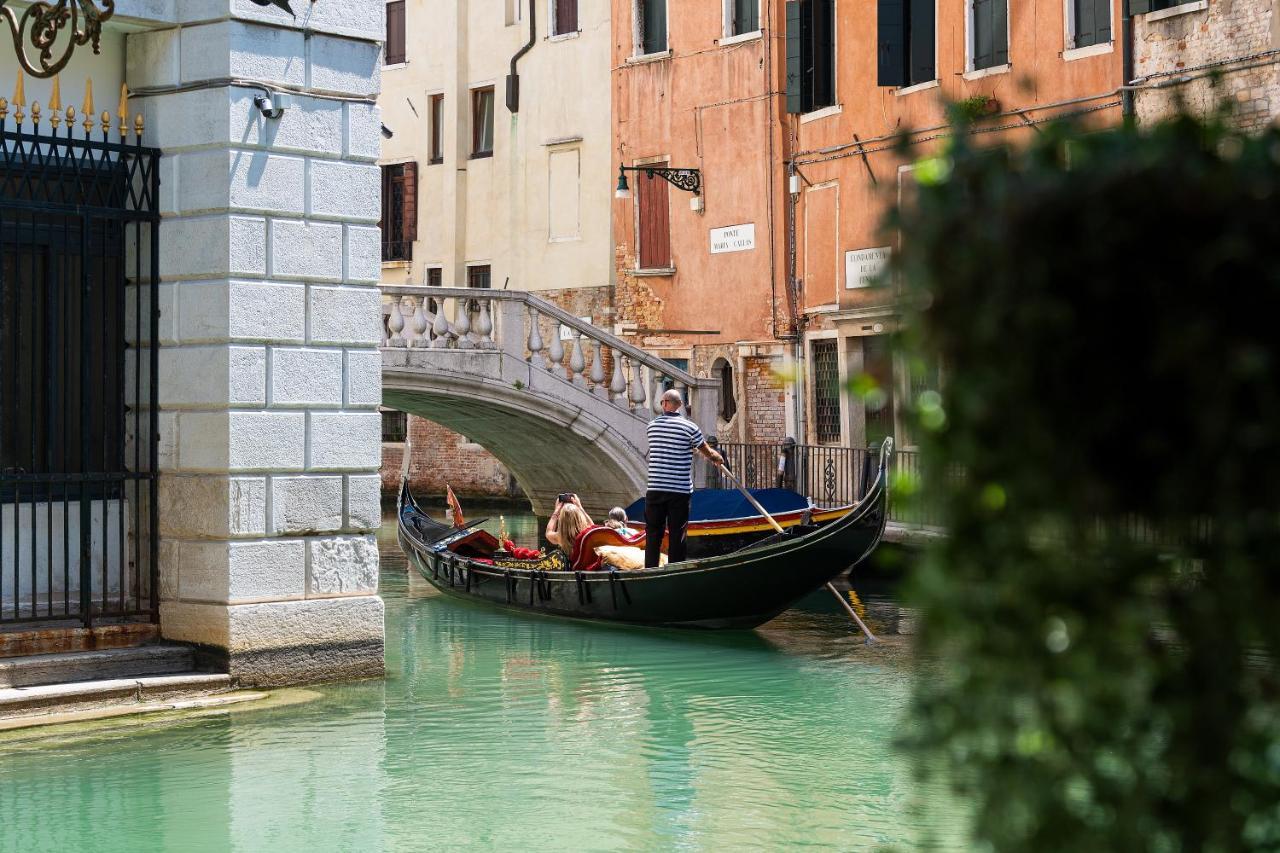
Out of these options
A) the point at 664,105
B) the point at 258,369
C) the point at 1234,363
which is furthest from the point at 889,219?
the point at 664,105

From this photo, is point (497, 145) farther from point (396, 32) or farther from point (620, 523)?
point (620, 523)

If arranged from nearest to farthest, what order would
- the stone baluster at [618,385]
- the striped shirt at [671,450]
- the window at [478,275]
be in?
the striped shirt at [671,450] < the stone baluster at [618,385] < the window at [478,275]

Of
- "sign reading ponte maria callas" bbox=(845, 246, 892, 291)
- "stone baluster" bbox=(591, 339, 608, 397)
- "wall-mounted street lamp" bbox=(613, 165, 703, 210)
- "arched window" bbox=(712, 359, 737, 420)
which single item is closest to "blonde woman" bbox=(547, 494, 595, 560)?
"stone baluster" bbox=(591, 339, 608, 397)

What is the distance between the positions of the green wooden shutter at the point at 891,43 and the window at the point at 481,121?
825cm

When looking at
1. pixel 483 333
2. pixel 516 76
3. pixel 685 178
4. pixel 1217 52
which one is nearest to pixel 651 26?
pixel 685 178

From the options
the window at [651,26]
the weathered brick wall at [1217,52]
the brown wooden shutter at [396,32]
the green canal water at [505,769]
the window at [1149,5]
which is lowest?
the green canal water at [505,769]

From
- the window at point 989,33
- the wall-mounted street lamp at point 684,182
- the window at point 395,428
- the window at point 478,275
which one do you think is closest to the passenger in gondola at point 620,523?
the window at point 989,33

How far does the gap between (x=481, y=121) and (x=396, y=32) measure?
7.52 feet

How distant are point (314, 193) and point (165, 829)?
3.06 m

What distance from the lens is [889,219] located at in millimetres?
1724

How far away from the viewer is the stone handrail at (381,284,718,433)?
1457cm

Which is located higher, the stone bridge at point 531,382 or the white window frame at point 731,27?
the white window frame at point 731,27

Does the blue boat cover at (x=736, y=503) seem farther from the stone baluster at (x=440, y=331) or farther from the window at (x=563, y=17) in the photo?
the window at (x=563, y=17)

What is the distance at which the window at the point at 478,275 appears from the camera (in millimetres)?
24078
